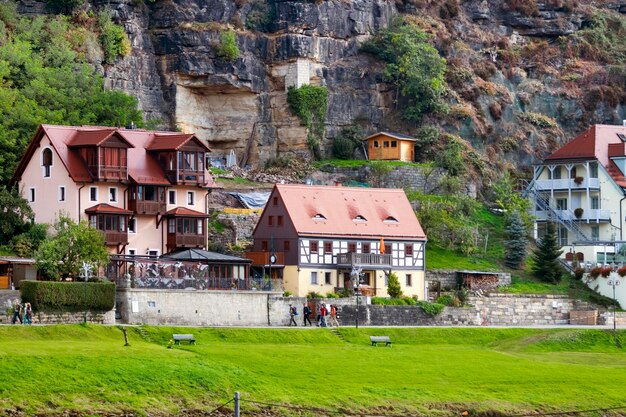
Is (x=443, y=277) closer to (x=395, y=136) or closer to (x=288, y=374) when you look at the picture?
(x=395, y=136)

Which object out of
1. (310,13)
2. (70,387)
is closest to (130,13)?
(310,13)

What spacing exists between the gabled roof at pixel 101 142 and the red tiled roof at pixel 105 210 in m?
1.60

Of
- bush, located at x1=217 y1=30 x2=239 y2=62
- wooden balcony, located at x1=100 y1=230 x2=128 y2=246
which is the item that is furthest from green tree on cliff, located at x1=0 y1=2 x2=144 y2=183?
wooden balcony, located at x1=100 y1=230 x2=128 y2=246

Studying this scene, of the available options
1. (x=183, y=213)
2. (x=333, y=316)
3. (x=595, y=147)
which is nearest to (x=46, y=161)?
(x=183, y=213)

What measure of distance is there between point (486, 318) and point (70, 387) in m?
40.9

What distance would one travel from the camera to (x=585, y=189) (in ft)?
409

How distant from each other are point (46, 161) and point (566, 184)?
127ft

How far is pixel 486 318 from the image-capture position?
10912cm

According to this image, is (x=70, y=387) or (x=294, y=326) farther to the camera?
(x=294, y=326)

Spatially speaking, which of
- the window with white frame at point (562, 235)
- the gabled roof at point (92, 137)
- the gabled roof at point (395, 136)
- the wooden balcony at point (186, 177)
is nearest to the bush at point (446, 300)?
the wooden balcony at point (186, 177)

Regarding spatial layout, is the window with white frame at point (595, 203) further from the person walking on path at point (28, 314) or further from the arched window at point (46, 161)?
the person walking on path at point (28, 314)

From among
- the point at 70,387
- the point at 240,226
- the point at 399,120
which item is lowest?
the point at 70,387

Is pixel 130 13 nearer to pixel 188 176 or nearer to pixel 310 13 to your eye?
pixel 310 13

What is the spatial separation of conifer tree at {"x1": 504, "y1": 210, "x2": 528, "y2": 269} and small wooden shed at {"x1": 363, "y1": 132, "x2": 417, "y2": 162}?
1200 centimetres
